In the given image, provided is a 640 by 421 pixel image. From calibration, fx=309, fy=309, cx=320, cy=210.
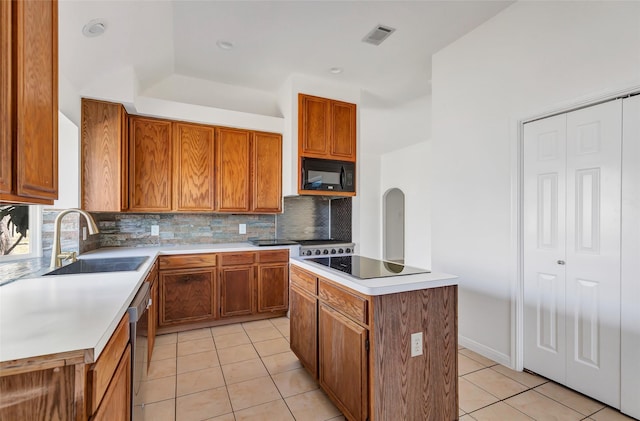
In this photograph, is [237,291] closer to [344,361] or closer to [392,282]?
[344,361]

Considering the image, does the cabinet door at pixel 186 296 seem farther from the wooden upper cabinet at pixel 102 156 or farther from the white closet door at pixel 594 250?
the white closet door at pixel 594 250

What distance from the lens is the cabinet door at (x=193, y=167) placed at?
3518 mm

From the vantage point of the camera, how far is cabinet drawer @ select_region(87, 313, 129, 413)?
0.95m

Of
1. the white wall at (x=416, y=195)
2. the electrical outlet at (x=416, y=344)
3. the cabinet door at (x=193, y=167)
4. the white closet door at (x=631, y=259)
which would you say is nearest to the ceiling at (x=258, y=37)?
the cabinet door at (x=193, y=167)

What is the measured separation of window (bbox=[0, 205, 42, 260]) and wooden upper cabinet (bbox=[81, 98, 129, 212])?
1.64ft

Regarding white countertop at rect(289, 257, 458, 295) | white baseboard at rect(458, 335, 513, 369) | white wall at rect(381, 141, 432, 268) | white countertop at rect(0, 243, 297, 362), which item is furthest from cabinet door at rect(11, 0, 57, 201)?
white wall at rect(381, 141, 432, 268)

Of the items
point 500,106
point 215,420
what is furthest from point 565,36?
point 215,420

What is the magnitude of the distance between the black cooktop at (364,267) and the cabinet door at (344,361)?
268 millimetres

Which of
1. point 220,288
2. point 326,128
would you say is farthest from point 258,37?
point 220,288

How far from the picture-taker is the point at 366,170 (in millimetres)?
7488

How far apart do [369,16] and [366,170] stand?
197 inches

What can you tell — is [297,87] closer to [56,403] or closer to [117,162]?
[117,162]

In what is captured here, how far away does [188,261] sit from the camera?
328 centimetres

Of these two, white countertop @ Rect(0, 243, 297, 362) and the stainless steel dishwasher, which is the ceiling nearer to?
white countertop @ Rect(0, 243, 297, 362)
